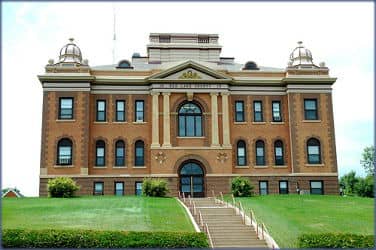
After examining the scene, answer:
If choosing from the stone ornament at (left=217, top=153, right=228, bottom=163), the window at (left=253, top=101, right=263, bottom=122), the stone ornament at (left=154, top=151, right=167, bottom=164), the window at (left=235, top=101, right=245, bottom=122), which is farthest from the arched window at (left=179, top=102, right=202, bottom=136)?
the window at (left=253, top=101, right=263, bottom=122)

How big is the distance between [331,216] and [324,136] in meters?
18.2

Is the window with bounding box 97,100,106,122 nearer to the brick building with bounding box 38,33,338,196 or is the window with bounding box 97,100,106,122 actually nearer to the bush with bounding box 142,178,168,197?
the brick building with bounding box 38,33,338,196

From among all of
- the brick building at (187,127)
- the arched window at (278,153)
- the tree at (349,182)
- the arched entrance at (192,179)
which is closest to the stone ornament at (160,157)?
the brick building at (187,127)

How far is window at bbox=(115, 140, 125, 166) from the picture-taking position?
158 feet

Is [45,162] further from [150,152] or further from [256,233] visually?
[256,233]

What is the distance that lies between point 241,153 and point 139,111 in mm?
9679

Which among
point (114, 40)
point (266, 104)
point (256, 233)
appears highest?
point (114, 40)

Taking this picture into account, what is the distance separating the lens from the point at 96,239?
80.1 feet

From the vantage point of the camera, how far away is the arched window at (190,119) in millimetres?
48844

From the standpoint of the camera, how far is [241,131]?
49469 mm

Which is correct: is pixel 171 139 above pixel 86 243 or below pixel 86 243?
above

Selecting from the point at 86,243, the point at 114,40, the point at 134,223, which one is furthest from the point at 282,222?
the point at 114,40

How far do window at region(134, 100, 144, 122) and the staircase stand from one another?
1562cm

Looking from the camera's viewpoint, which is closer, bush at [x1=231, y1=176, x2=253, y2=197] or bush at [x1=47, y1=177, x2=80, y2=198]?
bush at [x1=47, y1=177, x2=80, y2=198]
